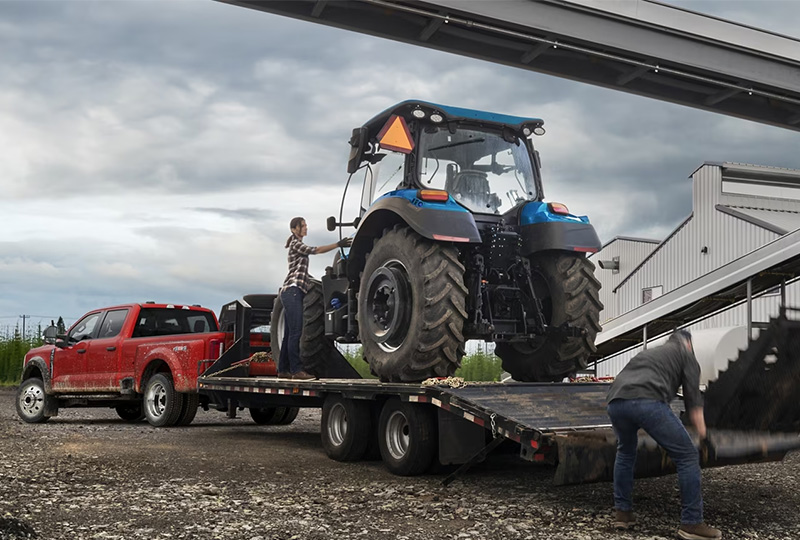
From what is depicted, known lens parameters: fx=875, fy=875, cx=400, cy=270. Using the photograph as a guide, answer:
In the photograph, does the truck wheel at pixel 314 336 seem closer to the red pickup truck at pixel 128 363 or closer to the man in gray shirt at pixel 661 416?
the red pickup truck at pixel 128 363

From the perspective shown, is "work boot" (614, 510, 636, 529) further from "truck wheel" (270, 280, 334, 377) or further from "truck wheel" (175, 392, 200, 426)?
"truck wheel" (175, 392, 200, 426)

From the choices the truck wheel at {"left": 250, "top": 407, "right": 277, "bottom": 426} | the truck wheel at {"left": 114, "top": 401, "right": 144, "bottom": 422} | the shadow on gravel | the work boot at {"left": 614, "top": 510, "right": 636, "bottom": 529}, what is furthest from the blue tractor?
the truck wheel at {"left": 114, "top": 401, "right": 144, "bottom": 422}

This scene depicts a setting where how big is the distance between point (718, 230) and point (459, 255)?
59.5 feet

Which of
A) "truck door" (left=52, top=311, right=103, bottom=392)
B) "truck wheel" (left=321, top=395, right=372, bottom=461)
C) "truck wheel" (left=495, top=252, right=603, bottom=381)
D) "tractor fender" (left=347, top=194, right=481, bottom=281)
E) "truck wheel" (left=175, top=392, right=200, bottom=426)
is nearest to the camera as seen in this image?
"tractor fender" (left=347, top=194, right=481, bottom=281)

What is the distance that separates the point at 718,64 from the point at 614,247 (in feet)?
57.5

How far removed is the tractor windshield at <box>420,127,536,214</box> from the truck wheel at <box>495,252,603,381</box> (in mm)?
761

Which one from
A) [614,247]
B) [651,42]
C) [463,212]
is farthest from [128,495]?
[614,247]

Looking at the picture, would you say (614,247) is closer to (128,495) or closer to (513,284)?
(513,284)

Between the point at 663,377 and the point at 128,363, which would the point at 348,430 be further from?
the point at 128,363

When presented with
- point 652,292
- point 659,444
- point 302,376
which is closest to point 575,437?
point 659,444

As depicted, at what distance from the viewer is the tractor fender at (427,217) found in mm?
7832

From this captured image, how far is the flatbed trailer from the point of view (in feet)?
21.1

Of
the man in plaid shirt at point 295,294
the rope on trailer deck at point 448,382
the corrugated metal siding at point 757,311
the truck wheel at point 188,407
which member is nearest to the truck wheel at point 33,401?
the truck wheel at point 188,407

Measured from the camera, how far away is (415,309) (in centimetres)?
800
